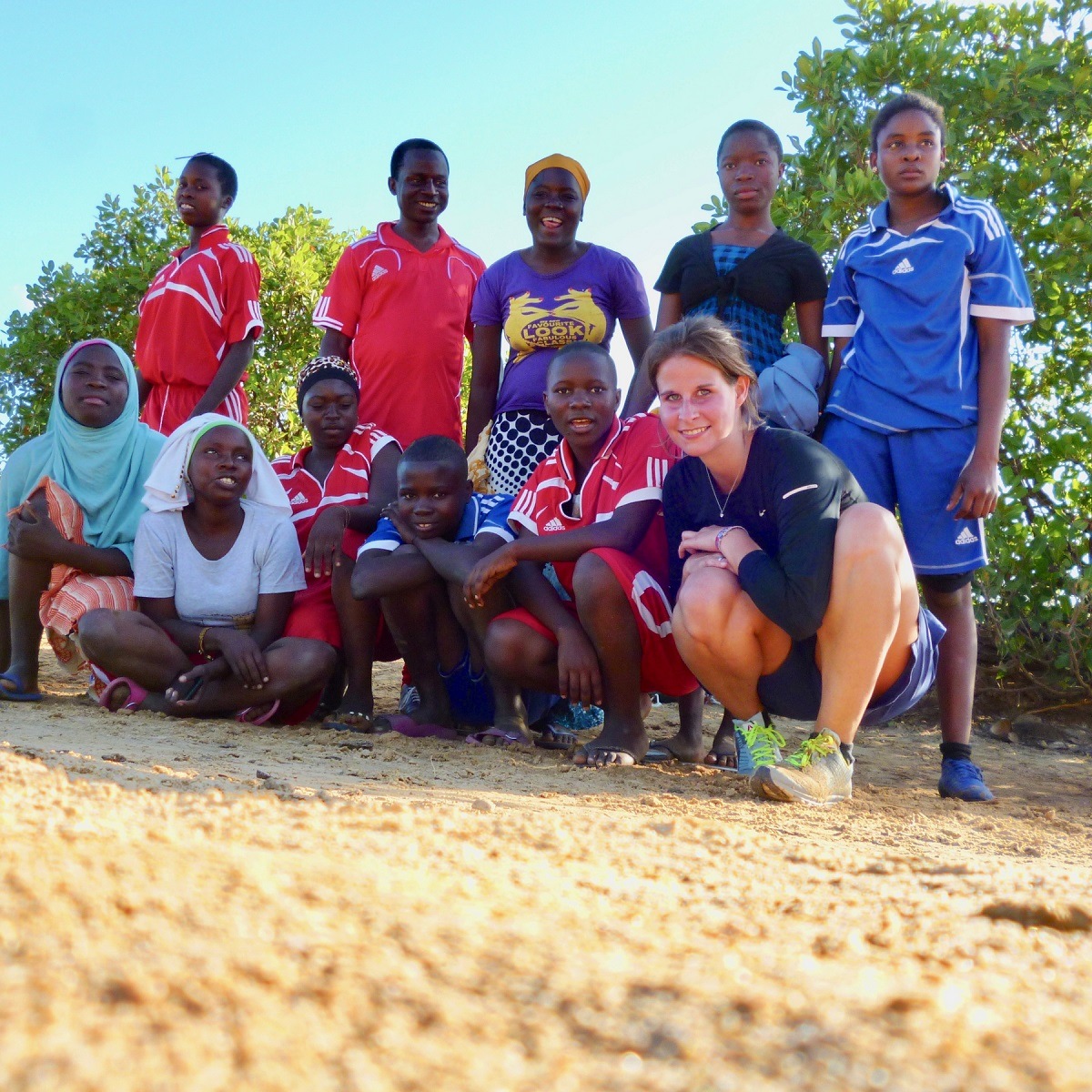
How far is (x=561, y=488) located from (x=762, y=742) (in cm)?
110

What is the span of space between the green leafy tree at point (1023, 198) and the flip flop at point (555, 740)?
197 cm

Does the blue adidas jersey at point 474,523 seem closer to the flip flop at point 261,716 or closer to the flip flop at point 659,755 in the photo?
the flip flop at point 261,716

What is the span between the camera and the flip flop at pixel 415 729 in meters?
3.83

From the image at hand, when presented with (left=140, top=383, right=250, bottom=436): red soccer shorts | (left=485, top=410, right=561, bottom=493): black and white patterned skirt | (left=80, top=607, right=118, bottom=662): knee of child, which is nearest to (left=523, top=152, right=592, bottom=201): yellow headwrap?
(left=485, top=410, right=561, bottom=493): black and white patterned skirt

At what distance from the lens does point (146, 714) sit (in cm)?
388

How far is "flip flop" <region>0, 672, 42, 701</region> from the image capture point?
13.4ft

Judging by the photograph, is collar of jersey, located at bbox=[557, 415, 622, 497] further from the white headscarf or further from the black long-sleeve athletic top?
the white headscarf

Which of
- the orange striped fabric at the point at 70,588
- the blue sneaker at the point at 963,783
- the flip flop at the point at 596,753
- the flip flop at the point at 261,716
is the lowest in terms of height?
the flip flop at the point at 261,716

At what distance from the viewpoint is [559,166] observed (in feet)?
14.2

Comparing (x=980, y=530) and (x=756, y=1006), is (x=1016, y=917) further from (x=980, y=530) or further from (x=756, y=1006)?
(x=980, y=530)

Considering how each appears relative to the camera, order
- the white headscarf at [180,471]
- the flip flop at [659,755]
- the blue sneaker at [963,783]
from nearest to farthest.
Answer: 1. the blue sneaker at [963,783]
2. the flip flop at [659,755]
3. the white headscarf at [180,471]

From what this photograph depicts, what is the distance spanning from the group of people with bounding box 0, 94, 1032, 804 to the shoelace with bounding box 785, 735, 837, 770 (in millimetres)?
15

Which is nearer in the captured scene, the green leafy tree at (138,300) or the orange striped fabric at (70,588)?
the orange striped fabric at (70,588)

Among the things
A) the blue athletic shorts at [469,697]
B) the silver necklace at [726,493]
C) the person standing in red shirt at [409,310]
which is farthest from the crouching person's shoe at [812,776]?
the person standing in red shirt at [409,310]
